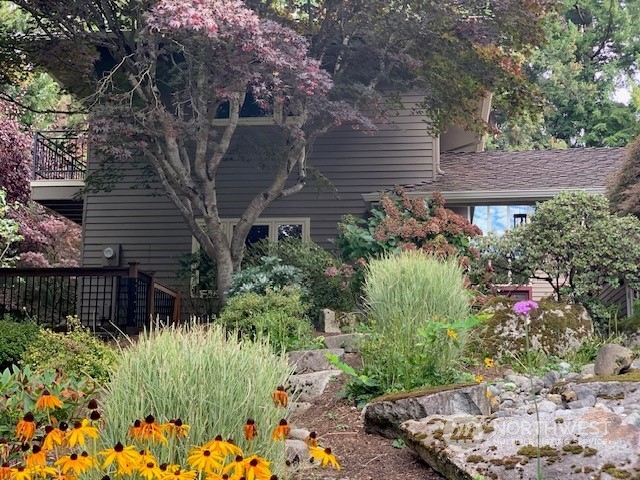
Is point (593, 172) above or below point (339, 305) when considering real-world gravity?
above

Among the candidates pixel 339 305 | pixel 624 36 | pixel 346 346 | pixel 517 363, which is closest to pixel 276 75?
pixel 339 305

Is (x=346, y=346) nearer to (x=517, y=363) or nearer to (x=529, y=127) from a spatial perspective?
(x=517, y=363)

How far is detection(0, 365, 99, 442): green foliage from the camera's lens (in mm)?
4281

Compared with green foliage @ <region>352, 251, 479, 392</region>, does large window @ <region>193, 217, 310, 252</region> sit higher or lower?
higher

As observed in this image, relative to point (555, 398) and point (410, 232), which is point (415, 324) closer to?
point (555, 398)

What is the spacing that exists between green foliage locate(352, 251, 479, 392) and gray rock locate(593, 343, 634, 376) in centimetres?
105

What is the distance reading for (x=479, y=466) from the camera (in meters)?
3.73

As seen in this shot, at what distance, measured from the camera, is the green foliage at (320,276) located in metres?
10.9

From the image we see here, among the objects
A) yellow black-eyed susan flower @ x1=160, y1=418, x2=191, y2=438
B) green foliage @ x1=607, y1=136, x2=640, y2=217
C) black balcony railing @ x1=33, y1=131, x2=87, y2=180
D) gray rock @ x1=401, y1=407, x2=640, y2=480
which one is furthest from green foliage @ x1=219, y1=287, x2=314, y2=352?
black balcony railing @ x1=33, y1=131, x2=87, y2=180

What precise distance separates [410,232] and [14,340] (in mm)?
5541

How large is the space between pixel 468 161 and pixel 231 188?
15.7 ft

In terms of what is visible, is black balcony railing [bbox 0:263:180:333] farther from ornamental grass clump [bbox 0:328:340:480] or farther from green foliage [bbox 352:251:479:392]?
ornamental grass clump [bbox 0:328:340:480]

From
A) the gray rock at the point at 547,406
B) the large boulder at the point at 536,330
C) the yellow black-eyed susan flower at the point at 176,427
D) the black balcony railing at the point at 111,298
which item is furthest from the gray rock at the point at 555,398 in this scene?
the black balcony railing at the point at 111,298

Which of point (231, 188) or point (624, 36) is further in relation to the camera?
point (624, 36)
